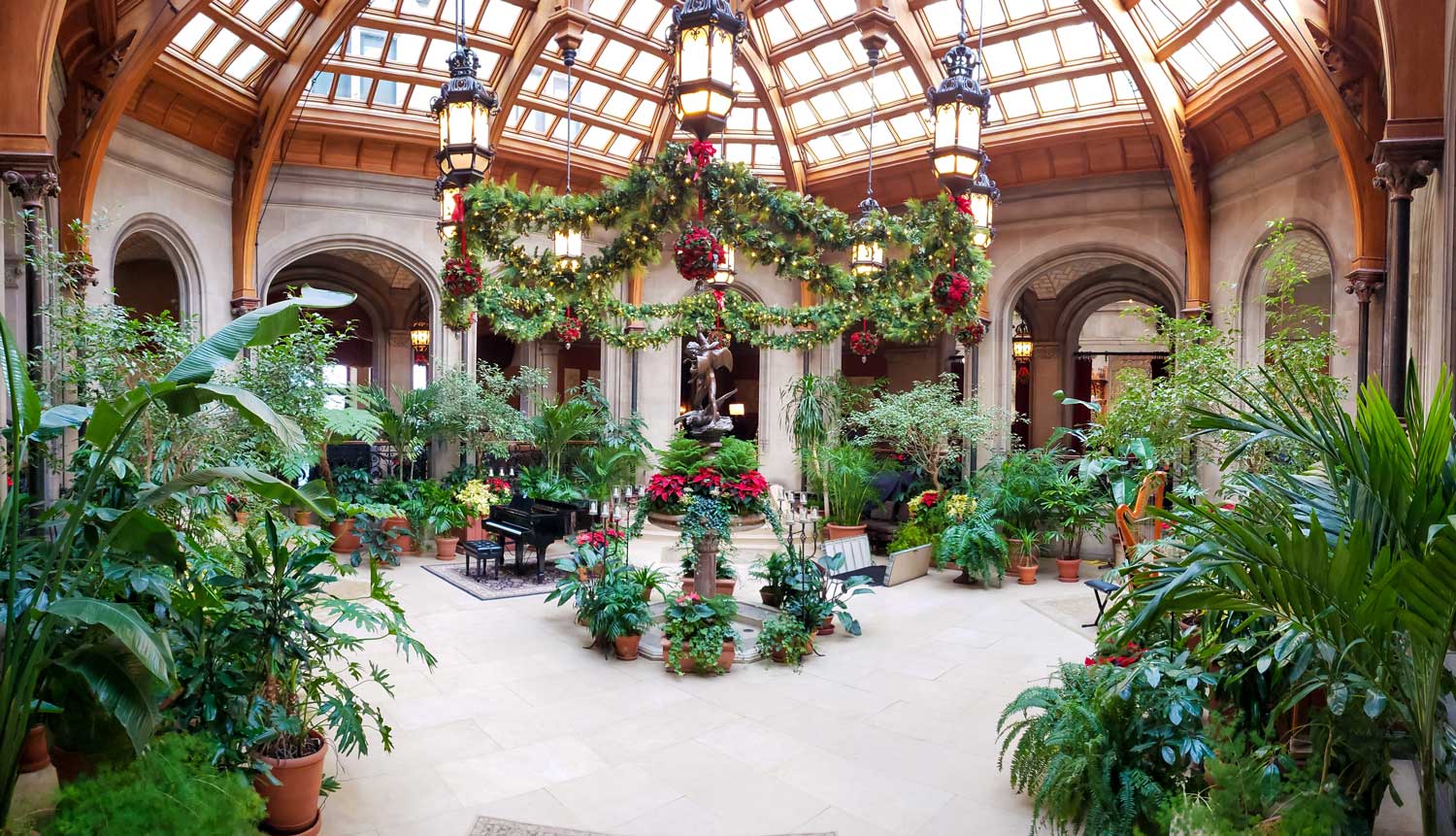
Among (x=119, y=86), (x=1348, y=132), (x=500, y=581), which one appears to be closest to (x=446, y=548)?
(x=500, y=581)

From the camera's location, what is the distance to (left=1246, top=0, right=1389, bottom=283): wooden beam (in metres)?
8.57

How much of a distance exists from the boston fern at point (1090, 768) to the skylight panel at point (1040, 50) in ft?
33.5

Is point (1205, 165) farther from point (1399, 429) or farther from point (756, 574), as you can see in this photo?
point (1399, 429)

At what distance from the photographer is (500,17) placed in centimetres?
1232

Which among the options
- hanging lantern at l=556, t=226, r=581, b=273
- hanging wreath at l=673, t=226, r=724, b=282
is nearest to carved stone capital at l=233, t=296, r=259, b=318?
hanging lantern at l=556, t=226, r=581, b=273

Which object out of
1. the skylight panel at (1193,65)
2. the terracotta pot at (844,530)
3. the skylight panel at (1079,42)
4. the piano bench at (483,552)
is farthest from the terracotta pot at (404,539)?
the skylight panel at (1193,65)

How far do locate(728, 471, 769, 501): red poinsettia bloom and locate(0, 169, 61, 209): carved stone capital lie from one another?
19.3ft

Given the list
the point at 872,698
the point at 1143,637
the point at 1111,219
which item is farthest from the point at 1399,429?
the point at 1111,219

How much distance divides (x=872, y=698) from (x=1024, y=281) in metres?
9.98

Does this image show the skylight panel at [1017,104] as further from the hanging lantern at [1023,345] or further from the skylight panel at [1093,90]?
the hanging lantern at [1023,345]

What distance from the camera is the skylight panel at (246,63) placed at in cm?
1117

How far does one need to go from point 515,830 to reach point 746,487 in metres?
4.16

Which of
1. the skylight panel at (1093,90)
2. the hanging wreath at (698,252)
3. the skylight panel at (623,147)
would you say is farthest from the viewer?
the skylight panel at (623,147)

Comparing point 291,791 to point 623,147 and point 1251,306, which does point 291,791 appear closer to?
point 1251,306
